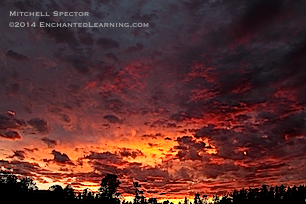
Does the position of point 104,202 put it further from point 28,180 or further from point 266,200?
point 266,200

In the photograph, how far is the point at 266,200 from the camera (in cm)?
17988

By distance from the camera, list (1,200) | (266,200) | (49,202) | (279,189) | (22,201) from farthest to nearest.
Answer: (279,189) → (266,200) → (49,202) → (22,201) → (1,200)

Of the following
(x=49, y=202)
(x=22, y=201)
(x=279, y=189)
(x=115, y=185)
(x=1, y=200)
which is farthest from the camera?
(x=279, y=189)

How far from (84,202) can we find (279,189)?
150 m

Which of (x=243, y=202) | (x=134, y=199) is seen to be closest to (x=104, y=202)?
(x=134, y=199)

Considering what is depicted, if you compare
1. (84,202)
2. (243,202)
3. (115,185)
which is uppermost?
(115,185)

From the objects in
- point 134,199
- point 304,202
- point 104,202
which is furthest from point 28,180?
point 304,202

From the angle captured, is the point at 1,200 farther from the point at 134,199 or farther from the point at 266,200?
the point at 266,200

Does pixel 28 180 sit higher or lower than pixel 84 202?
higher

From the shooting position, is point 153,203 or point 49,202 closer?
point 49,202

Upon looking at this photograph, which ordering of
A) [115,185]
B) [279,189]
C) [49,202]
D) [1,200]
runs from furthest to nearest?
[279,189], [115,185], [49,202], [1,200]

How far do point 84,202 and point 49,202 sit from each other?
27.0m

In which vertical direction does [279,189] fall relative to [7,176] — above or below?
below

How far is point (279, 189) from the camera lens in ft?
632
